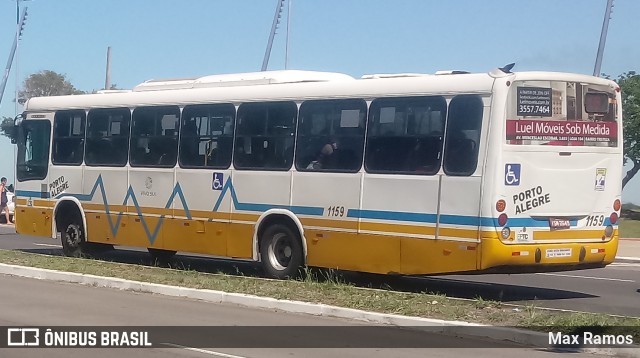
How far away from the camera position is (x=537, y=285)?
1708cm

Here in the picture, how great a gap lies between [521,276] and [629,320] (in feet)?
24.6

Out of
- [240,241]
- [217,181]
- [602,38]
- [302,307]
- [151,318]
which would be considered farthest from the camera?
[602,38]

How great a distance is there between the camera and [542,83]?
45.6 ft

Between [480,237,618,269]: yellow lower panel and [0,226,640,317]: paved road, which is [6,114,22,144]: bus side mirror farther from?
[480,237,618,269]: yellow lower panel

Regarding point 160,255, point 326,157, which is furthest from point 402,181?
point 160,255

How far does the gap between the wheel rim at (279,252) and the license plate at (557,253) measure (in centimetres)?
442

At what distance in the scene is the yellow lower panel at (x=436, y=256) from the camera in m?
13.7

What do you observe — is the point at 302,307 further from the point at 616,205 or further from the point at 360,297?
the point at 616,205

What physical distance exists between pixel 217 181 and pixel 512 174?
571cm

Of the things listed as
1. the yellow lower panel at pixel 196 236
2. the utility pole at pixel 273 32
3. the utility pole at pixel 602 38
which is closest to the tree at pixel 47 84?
the utility pole at pixel 273 32

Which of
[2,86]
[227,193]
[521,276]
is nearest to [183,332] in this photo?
[227,193]

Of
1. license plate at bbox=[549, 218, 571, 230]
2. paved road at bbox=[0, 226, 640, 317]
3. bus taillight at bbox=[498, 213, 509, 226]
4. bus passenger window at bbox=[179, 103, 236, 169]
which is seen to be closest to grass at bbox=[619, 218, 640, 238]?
paved road at bbox=[0, 226, 640, 317]

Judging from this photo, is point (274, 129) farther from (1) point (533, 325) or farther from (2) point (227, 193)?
(1) point (533, 325)

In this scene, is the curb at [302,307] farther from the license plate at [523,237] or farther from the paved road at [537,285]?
→ the paved road at [537,285]
